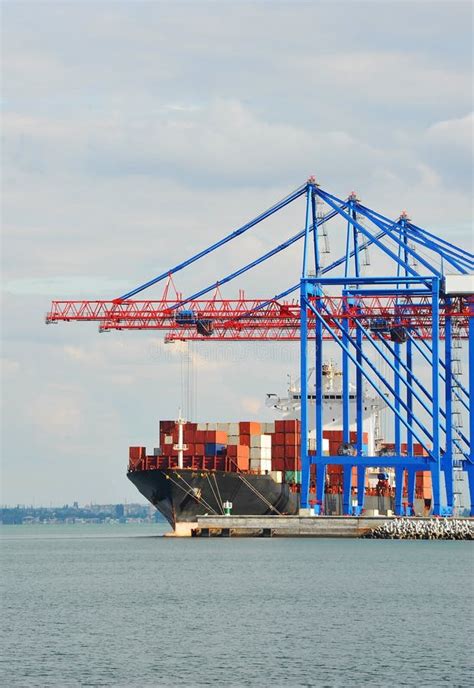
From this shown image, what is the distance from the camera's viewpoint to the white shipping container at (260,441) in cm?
7625

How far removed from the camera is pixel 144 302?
74.4 meters

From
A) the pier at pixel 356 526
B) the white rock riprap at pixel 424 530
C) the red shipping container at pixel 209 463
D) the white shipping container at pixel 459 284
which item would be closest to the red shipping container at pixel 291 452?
the red shipping container at pixel 209 463

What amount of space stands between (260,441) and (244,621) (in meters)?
40.1

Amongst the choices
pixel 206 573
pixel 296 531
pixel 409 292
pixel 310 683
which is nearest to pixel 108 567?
pixel 206 573

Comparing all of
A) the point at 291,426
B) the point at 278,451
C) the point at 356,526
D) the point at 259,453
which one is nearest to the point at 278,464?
the point at 278,451

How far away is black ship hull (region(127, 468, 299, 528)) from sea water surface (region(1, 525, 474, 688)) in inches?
463

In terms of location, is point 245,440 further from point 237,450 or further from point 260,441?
point 237,450

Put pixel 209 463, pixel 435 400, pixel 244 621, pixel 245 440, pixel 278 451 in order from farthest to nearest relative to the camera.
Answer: pixel 278 451, pixel 245 440, pixel 209 463, pixel 435 400, pixel 244 621

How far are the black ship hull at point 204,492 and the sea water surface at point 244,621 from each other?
11751 millimetres

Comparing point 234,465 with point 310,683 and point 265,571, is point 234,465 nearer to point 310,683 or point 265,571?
point 265,571

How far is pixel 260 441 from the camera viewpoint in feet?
251

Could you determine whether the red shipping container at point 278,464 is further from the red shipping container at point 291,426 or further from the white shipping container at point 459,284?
the white shipping container at point 459,284

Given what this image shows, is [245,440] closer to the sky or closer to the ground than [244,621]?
closer to the sky

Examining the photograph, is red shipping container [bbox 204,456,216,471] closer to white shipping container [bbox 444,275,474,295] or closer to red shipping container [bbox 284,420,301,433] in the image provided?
red shipping container [bbox 284,420,301,433]
